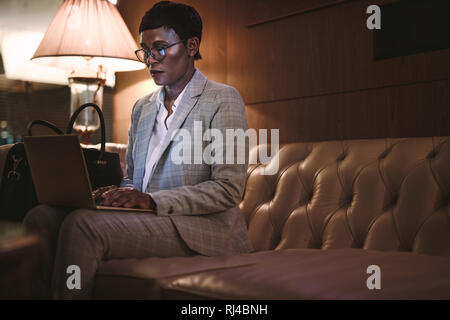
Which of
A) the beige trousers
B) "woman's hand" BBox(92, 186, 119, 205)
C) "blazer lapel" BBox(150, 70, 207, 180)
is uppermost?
"blazer lapel" BBox(150, 70, 207, 180)

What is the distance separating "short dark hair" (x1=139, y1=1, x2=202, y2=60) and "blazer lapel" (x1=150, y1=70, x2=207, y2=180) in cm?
19

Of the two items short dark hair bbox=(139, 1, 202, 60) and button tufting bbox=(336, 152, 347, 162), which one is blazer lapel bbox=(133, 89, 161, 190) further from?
button tufting bbox=(336, 152, 347, 162)

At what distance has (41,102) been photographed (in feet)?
10.6

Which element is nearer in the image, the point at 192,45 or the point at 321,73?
the point at 192,45

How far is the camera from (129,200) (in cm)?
148

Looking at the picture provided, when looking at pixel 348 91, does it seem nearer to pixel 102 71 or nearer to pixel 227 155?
pixel 227 155

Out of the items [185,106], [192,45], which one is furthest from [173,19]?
[185,106]

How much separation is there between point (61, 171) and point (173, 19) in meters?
0.75

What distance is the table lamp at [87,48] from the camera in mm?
2623

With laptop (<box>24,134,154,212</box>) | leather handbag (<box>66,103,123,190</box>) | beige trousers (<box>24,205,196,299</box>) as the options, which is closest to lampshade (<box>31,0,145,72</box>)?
leather handbag (<box>66,103,123,190</box>)

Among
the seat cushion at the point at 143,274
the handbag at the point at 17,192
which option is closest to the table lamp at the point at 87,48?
the handbag at the point at 17,192

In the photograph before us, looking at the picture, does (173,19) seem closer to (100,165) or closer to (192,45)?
(192,45)

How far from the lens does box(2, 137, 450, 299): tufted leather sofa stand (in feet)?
3.75

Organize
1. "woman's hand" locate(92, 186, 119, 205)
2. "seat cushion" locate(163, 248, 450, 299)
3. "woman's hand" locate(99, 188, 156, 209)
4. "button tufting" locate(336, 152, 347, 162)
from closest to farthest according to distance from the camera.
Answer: "seat cushion" locate(163, 248, 450, 299), "woman's hand" locate(99, 188, 156, 209), "woman's hand" locate(92, 186, 119, 205), "button tufting" locate(336, 152, 347, 162)
